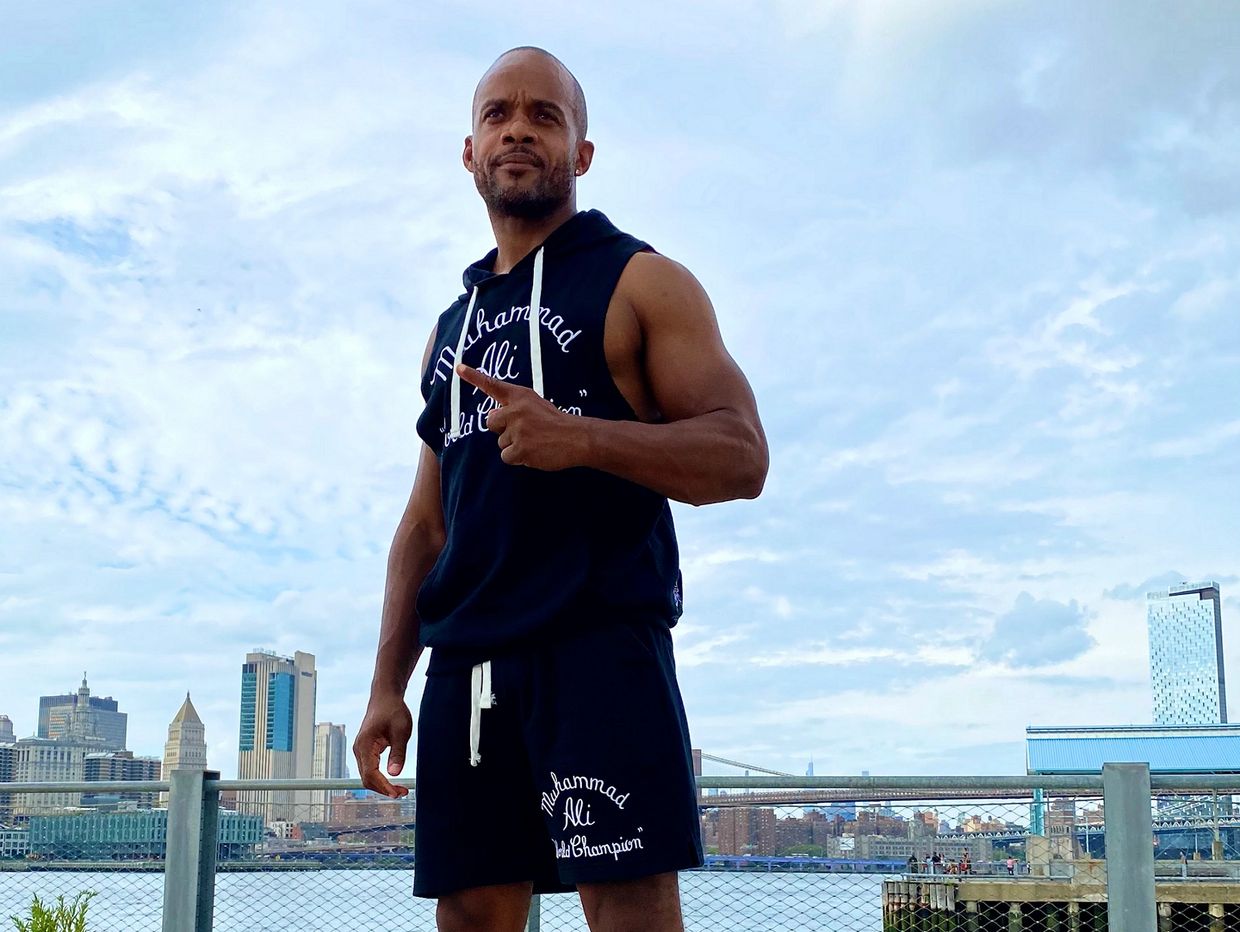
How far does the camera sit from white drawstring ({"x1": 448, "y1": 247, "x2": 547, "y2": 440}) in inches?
63.3

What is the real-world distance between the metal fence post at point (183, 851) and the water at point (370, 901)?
6.6 inches

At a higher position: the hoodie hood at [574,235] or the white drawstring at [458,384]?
the hoodie hood at [574,235]

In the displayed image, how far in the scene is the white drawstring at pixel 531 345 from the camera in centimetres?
161

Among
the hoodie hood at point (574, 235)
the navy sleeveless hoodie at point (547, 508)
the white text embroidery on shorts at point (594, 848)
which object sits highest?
the hoodie hood at point (574, 235)

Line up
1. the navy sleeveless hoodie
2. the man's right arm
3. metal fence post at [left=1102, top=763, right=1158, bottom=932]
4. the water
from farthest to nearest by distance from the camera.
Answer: the water → metal fence post at [left=1102, top=763, right=1158, bottom=932] → the man's right arm → the navy sleeveless hoodie

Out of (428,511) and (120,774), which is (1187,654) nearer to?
(120,774)

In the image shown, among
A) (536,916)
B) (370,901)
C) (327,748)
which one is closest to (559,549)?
(536,916)

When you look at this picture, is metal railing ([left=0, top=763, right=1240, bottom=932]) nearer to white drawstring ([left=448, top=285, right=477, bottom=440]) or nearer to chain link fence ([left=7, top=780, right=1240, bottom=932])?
chain link fence ([left=7, top=780, right=1240, bottom=932])

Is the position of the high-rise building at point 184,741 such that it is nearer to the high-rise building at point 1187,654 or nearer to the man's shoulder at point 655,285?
the man's shoulder at point 655,285

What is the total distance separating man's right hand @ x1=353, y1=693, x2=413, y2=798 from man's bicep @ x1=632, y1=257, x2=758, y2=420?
1.92 ft

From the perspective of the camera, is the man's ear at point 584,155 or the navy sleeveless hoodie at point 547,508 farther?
the man's ear at point 584,155

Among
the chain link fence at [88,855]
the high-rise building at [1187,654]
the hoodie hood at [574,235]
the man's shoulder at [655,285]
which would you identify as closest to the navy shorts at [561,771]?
the man's shoulder at [655,285]

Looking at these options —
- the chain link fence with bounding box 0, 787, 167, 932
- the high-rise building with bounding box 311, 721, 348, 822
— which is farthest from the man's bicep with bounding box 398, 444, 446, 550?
the high-rise building with bounding box 311, 721, 348, 822

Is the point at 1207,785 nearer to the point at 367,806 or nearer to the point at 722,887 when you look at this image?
the point at 722,887
